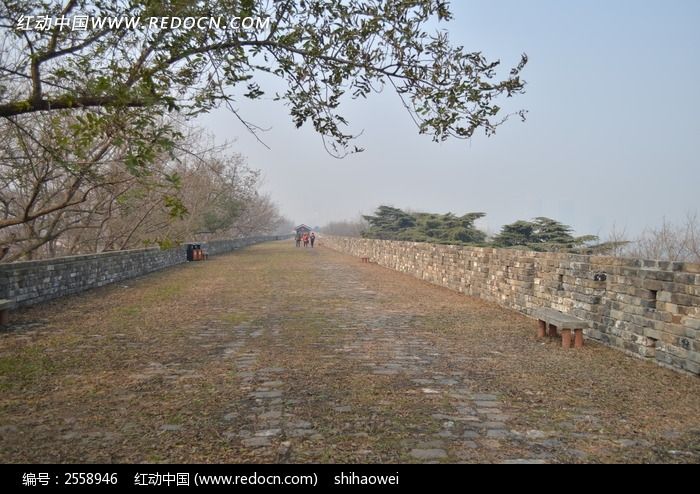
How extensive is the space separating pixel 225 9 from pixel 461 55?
246cm

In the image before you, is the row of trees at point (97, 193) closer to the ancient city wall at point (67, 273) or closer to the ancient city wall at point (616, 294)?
the ancient city wall at point (67, 273)

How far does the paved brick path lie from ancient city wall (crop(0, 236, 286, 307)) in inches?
28.6

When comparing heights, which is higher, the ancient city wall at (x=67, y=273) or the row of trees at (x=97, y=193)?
the row of trees at (x=97, y=193)

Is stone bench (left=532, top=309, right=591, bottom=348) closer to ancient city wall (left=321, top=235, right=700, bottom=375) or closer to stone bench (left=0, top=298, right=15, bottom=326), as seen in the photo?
ancient city wall (left=321, top=235, right=700, bottom=375)

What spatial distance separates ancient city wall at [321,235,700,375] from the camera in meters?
5.25

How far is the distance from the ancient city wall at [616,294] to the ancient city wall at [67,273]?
30.6 ft

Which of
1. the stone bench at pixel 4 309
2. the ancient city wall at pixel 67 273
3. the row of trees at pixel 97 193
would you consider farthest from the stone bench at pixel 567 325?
the ancient city wall at pixel 67 273

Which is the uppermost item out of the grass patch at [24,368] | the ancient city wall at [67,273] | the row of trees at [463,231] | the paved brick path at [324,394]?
the row of trees at [463,231]

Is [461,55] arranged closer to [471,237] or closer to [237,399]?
[237,399]

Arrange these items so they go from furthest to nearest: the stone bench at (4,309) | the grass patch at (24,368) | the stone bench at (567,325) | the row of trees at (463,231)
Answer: the row of trees at (463,231)
the stone bench at (4,309)
the stone bench at (567,325)
the grass patch at (24,368)

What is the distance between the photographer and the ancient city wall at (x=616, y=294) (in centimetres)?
525

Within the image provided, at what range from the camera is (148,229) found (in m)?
23.5

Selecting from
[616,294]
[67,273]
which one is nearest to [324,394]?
[616,294]
